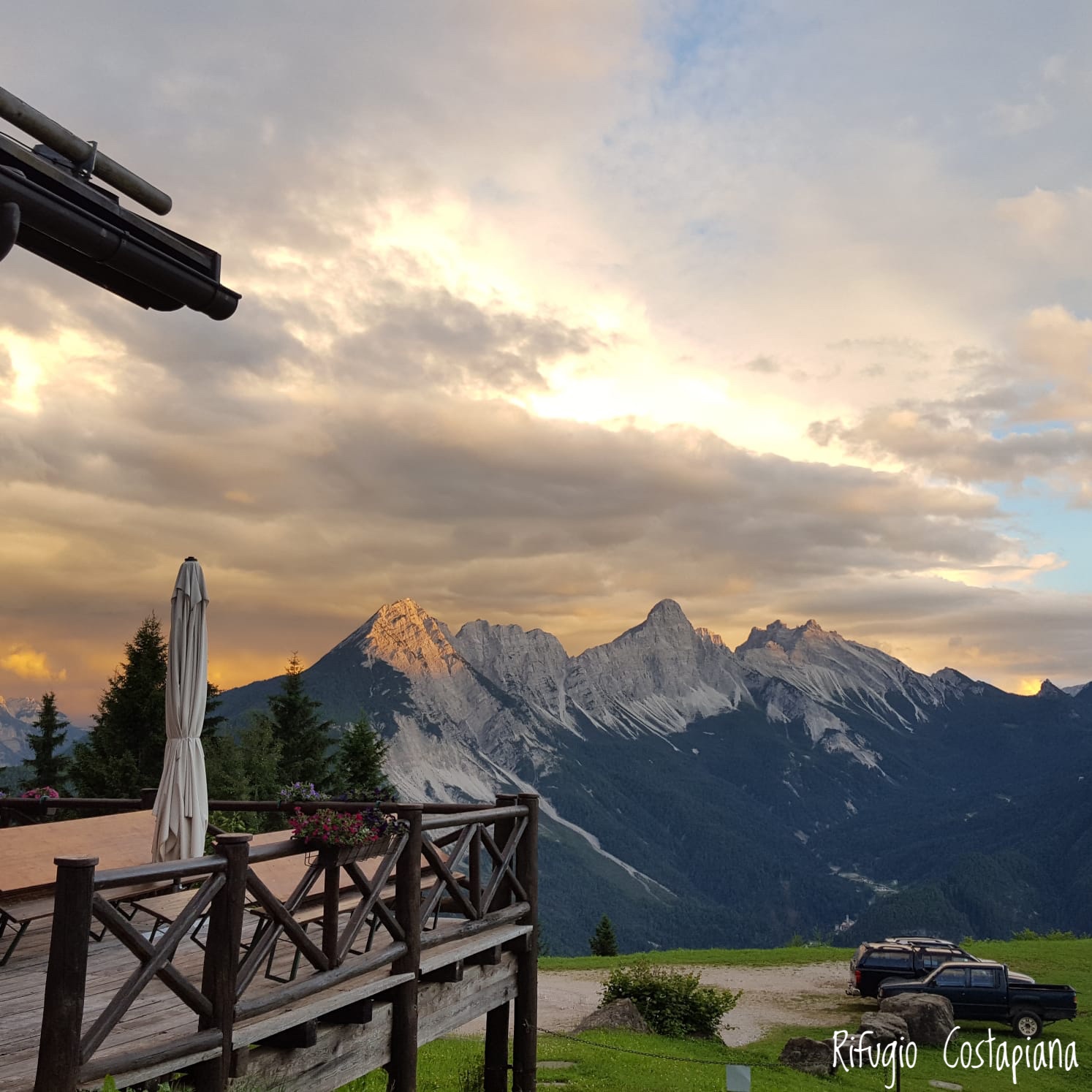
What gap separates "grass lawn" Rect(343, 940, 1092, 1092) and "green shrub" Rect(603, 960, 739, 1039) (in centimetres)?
71

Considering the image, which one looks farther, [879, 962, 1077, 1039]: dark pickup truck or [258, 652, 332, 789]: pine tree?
[258, 652, 332, 789]: pine tree

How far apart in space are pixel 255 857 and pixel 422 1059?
12532 millimetres

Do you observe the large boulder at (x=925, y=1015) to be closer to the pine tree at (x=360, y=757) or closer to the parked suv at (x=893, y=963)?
the parked suv at (x=893, y=963)

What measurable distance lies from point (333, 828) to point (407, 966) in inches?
72.1

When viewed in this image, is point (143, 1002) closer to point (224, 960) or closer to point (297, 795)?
Answer: point (224, 960)

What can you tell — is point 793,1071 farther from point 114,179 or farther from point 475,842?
point 114,179

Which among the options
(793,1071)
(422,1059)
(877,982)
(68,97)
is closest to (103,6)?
(68,97)

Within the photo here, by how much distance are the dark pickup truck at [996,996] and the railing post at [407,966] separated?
20478mm

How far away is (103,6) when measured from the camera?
8.83 meters

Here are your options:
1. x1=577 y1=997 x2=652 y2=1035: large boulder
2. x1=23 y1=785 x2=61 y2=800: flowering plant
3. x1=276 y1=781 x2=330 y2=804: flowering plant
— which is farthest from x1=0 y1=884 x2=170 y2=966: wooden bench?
x1=577 y1=997 x2=652 y2=1035: large boulder

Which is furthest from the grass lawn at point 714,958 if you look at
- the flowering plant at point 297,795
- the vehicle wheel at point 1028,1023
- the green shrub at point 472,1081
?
the flowering plant at point 297,795

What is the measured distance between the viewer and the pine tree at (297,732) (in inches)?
2223

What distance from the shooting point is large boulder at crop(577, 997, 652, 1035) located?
21.9m

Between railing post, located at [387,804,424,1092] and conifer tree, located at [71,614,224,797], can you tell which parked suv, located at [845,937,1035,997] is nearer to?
railing post, located at [387,804,424,1092]
